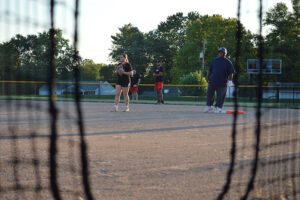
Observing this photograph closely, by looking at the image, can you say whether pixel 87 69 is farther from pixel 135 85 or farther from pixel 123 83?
pixel 135 85

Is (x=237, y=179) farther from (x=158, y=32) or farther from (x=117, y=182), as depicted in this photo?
(x=158, y=32)

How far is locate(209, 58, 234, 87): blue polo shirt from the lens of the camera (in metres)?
11.9

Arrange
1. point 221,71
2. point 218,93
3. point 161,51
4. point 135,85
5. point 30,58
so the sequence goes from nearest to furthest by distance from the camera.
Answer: point 30,58
point 221,71
point 218,93
point 135,85
point 161,51

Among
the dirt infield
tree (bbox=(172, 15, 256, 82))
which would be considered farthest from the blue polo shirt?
tree (bbox=(172, 15, 256, 82))

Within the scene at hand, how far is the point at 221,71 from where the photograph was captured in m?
12.0

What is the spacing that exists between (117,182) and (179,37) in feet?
245

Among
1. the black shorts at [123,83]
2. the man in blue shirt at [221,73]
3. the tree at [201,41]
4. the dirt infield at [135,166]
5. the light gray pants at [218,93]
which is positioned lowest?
the dirt infield at [135,166]

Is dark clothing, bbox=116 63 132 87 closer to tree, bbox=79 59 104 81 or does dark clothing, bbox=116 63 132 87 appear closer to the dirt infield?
the dirt infield

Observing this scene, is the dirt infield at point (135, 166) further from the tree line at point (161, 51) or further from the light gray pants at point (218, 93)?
the light gray pants at point (218, 93)

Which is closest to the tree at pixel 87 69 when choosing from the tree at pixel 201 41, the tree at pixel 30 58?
the tree at pixel 30 58

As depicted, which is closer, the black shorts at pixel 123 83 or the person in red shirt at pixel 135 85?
the black shorts at pixel 123 83

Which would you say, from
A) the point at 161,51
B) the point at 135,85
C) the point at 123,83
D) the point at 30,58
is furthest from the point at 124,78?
the point at 161,51

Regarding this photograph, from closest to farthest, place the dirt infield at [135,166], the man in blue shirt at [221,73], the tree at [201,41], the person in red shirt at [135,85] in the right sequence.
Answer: the dirt infield at [135,166] → the man in blue shirt at [221,73] → the person in red shirt at [135,85] → the tree at [201,41]

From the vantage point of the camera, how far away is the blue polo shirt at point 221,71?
1191 cm
